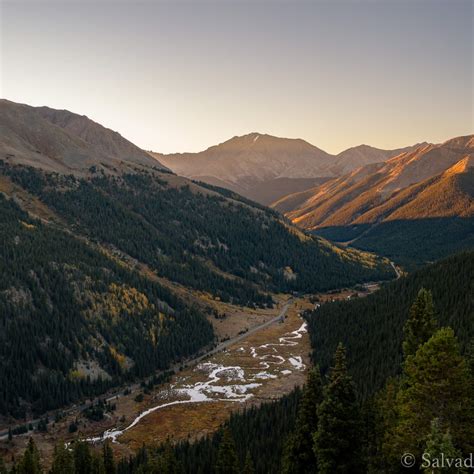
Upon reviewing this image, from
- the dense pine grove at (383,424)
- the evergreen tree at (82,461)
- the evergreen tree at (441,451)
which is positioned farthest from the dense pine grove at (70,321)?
the evergreen tree at (441,451)

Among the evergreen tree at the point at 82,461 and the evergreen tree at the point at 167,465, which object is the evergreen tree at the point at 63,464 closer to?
the evergreen tree at the point at 82,461

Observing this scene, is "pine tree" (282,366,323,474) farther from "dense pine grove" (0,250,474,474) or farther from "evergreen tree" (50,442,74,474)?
"evergreen tree" (50,442,74,474)

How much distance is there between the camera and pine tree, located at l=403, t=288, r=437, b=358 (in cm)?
4609

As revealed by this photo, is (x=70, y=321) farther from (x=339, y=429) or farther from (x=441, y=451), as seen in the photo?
(x=441, y=451)

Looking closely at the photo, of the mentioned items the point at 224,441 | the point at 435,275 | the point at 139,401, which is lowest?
the point at 139,401

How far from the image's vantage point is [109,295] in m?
137

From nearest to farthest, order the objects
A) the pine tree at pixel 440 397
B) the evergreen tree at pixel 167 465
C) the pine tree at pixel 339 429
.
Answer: the pine tree at pixel 440 397 → the pine tree at pixel 339 429 → the evergreen tree at pixel 167 465

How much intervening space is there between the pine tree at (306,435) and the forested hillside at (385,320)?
32.6 m

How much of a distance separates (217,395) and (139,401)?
675 inches

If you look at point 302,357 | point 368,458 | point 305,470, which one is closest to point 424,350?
point 368,458

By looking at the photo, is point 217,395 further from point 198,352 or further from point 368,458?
point 368,458

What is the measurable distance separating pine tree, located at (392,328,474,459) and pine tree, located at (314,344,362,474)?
376 centimetres

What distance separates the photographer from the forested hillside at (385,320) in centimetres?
8596

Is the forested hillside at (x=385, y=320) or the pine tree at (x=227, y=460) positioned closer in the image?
Answer: the pine tree at (x=227, y=460)
